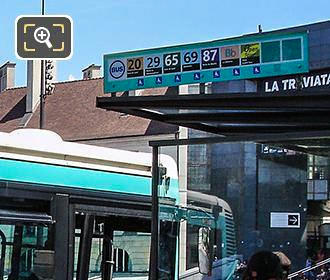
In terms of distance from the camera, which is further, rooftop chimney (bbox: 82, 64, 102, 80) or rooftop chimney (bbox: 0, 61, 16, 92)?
rooftop chimney (bbox: 0, 61, 16, 92)

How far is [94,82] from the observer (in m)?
46.3

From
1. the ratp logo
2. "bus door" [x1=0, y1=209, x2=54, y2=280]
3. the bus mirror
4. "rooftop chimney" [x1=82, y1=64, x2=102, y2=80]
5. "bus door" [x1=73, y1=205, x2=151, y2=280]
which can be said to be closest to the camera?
the bus mirror

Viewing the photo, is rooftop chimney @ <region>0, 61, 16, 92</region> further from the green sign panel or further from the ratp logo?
the ratp logo

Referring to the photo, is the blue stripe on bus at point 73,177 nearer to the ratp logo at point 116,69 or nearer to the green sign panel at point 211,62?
the green sign panel at point 211,62

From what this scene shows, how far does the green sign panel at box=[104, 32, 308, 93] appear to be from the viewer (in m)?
23.9

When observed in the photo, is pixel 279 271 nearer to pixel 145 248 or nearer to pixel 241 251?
pixel 241 251

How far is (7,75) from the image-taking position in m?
55.3

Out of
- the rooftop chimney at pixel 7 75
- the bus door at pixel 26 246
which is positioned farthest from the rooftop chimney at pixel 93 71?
the bus door at pixel 26 246

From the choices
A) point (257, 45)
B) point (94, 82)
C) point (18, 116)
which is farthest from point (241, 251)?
point (18, 116)

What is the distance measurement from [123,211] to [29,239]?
3.73 ft

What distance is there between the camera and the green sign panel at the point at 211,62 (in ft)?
78.3

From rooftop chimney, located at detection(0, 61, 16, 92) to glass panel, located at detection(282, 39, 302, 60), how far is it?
107 ft

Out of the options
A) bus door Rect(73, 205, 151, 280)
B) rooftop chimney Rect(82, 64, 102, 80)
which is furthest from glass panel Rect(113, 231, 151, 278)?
rooftop chimney Rect(82, 64, 102, 80)

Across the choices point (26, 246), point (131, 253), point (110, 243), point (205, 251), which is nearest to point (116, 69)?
point (131, 253)
